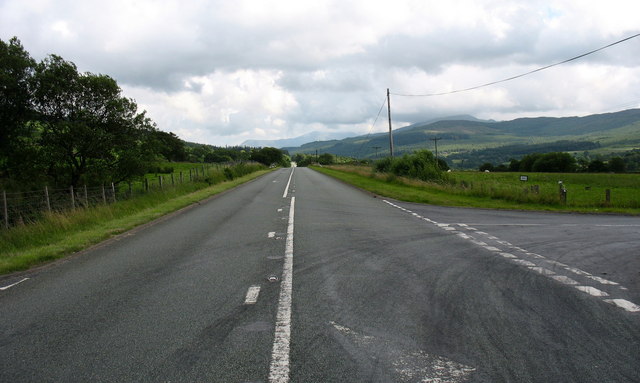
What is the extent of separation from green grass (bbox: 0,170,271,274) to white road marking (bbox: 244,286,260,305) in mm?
4781

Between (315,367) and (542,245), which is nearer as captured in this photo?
(315,367)

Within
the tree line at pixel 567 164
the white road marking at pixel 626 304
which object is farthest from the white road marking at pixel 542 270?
the tree line at pixel 567 164

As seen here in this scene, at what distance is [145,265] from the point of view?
8047 millimetres

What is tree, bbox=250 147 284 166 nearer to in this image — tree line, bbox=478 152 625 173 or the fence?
tree line, bbox=478 152 625 173

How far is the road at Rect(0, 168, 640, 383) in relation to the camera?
3.76 meters

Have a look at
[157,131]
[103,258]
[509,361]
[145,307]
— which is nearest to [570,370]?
[509,361]

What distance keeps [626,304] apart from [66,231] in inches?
500

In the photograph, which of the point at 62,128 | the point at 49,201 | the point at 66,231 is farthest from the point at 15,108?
the point at 66,231

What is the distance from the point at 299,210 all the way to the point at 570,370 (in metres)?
13.8

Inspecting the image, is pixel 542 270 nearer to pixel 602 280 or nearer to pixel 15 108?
pixel 602 280

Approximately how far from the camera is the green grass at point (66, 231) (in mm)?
8938

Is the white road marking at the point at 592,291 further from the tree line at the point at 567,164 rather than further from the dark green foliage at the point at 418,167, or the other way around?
the tree line at the point at 567,164

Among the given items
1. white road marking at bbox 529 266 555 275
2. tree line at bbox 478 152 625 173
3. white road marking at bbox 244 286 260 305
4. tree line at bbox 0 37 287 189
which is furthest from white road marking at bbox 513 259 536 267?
tree line at bbox 478 152 625 173

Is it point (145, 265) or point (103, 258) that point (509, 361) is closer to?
point (145, 265)
